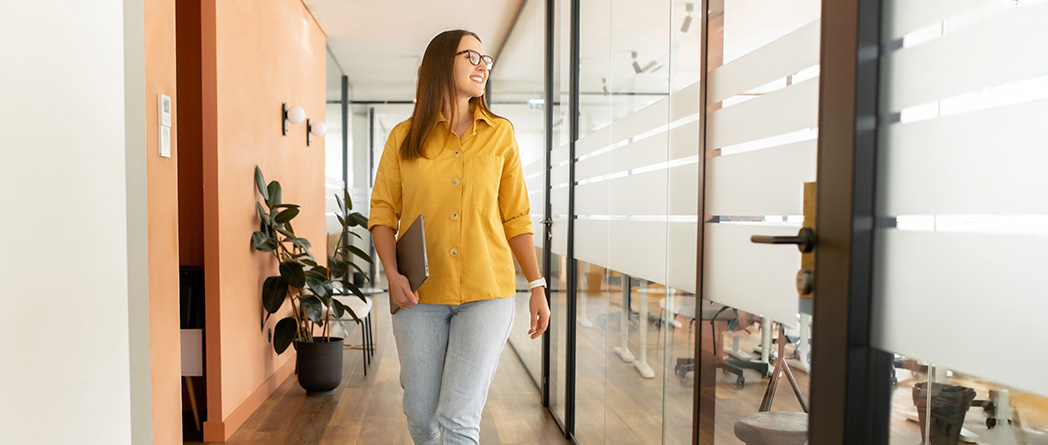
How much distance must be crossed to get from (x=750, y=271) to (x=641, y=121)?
0.88 m

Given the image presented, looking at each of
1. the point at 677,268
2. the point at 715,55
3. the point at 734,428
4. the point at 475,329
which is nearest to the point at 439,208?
the point at 475,329

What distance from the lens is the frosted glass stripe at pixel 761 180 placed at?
1.18 m

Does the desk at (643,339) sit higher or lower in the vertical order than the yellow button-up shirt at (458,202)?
lower

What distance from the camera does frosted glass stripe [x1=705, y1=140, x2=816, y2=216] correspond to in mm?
1181

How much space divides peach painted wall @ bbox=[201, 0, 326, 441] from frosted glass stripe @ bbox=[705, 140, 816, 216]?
2443 mm

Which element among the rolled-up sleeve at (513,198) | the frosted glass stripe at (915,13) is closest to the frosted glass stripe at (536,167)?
the rolled-up sleeve at (513,198)

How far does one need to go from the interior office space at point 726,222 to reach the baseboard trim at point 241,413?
685 millimetres

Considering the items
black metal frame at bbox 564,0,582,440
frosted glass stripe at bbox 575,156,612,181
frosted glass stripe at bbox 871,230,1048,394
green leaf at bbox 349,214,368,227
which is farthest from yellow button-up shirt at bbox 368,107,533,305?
green leaf at bbox 349,214,368,227

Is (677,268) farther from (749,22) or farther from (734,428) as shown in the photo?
(749,22)

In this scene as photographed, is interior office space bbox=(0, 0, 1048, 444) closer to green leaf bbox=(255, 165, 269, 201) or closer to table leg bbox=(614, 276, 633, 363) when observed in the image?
table leg bbox=(614, 276, 633, 363)

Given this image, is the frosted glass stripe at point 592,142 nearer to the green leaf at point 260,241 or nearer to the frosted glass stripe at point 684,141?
the frosted glass stripe at point 684,141

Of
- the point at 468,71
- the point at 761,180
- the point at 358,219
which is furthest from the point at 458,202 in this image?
the point at 358,219

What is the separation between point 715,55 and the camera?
5.17 feet

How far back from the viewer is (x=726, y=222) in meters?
1.48
